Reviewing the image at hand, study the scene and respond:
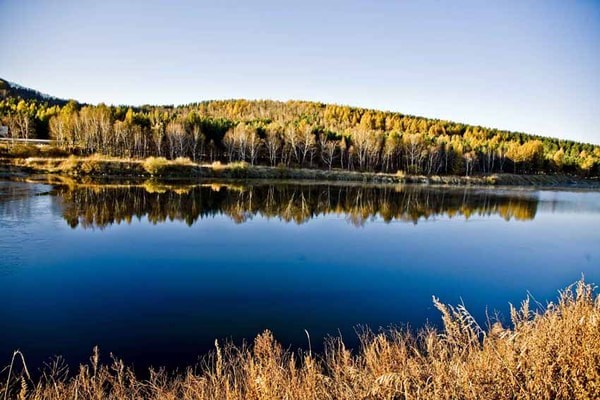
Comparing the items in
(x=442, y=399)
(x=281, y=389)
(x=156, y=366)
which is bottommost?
(x=156, y=366)

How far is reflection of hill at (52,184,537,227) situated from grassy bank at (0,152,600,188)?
1364 cm

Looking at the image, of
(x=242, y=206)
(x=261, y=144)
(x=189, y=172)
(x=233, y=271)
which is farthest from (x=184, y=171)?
(x=233, y=271)

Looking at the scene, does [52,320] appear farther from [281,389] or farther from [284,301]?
[281,389]

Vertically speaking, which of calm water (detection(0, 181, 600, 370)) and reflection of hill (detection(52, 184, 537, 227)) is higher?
reflection of hill (detection(52, 184, 537, 227))

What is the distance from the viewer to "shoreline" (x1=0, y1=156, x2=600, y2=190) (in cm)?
4400

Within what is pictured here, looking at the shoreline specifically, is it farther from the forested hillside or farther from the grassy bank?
the forested hillside

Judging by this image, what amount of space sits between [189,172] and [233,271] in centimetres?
4099

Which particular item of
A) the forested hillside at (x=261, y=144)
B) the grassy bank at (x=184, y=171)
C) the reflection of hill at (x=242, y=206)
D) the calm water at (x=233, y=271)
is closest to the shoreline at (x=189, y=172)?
the grassy bank at (x=184, y=171)

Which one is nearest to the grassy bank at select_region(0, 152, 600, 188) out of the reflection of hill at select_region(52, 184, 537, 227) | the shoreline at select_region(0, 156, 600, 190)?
the shoreline at select_region(0, 156, 600, 190)

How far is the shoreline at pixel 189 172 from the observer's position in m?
44.0

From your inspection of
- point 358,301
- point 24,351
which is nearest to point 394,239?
point 358,301

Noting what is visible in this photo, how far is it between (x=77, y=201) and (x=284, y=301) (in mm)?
20369

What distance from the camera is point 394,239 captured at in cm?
1944

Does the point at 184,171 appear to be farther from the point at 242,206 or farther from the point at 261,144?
the point at 242,206
